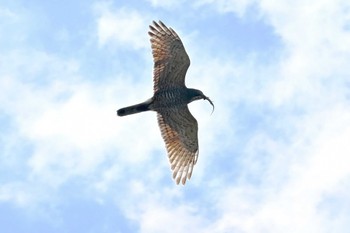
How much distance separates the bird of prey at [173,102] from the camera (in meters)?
37.8

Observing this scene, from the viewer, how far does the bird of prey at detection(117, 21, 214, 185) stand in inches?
1487

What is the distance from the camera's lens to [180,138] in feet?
128

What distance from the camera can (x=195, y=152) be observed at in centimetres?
3916

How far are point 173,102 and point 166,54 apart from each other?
1.72 metres

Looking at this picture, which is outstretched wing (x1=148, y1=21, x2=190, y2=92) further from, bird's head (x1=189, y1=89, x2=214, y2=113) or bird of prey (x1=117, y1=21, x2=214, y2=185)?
bird's head (x1=189, y1=89, x2=214, y2=113)

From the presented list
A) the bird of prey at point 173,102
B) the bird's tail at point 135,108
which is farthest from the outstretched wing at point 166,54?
the bird's tail at point 135,108

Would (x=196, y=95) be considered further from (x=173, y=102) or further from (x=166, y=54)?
(x=166, y=54)

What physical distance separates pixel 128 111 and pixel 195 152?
2840 mm

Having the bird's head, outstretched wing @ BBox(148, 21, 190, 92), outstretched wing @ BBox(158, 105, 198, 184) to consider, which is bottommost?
outstretched wing @ BBox(158, 105, 198, 184)

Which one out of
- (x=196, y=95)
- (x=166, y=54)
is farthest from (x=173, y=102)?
(x=166, y=54)

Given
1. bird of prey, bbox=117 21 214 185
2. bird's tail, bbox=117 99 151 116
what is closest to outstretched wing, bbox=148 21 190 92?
bird of prey, bbox=117 21 214 185

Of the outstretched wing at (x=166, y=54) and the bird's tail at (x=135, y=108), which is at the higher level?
the outstretched wing at (x=166, y=54)

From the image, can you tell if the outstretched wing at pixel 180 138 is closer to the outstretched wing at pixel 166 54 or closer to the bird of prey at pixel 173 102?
the bird of prey at pixel 173 102

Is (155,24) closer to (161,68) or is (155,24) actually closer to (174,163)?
(161,68)
